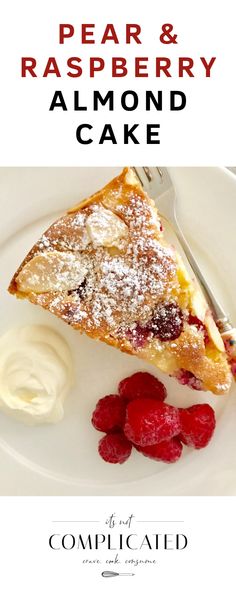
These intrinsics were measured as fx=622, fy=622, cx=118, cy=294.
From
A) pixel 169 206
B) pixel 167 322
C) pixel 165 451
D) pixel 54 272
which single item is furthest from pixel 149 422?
pixel 169 206

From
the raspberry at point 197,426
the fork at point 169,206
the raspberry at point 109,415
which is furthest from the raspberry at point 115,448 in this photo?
the fork at point 169,206

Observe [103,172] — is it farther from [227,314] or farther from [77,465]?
[77,465]

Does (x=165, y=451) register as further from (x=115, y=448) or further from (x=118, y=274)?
(x=118, y=274)

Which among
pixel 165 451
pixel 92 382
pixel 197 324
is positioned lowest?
pixel 165 451

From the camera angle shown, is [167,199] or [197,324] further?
[167,199]

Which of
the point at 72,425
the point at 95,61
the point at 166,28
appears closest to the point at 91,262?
the point at 72,425

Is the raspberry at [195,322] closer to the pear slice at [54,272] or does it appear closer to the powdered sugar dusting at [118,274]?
the powdered sugar dusting at [118,274]
